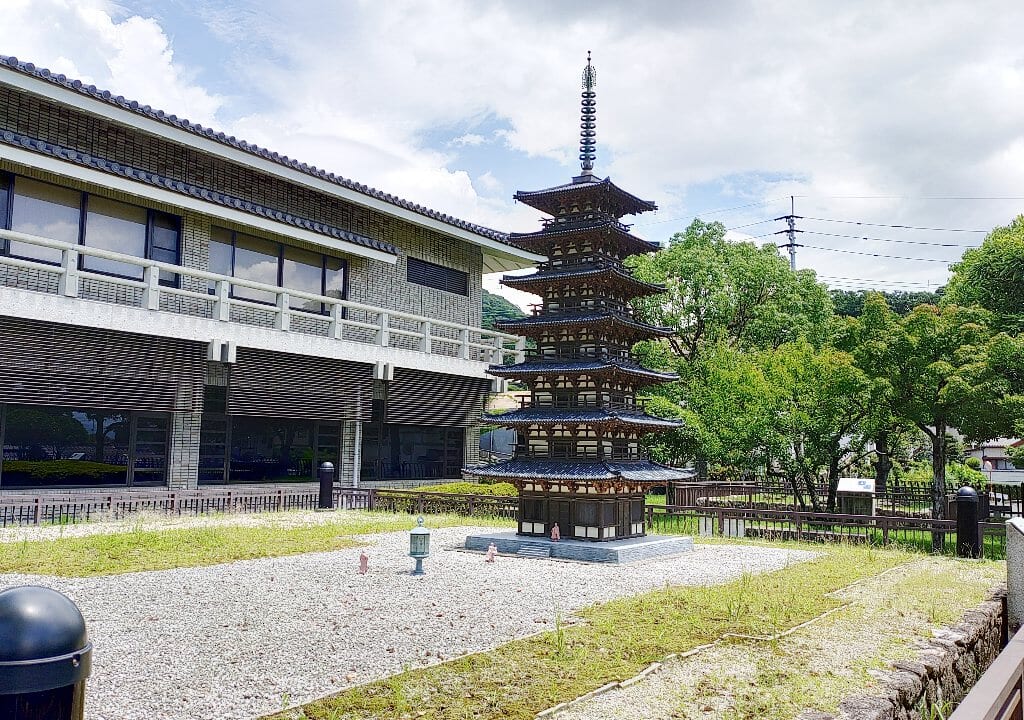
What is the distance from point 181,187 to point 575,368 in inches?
459

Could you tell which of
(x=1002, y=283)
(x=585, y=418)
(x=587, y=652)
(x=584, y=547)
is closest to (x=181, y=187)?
(x=585, y=418)

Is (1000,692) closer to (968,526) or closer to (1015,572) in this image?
(1015,572)

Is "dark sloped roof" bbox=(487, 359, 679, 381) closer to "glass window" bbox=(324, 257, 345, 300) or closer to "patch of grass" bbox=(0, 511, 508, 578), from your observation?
"patch of grass" bbox=(0, 511, 508, 578)

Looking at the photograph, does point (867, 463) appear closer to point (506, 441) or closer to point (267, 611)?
point (506, 441)

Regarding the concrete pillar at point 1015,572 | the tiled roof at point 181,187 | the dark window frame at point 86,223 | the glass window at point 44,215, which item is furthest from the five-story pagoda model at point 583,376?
the glass window at point 44,215

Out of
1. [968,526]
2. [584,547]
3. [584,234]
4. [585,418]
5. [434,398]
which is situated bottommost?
[584,547]

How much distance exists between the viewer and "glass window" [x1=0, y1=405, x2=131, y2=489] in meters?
19.6

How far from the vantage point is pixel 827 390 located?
2538 centimetres

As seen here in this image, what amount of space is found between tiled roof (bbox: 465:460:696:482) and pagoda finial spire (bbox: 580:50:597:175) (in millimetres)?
7399

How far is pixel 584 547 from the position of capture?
17.0m

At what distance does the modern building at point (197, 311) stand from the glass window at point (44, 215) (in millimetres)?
36

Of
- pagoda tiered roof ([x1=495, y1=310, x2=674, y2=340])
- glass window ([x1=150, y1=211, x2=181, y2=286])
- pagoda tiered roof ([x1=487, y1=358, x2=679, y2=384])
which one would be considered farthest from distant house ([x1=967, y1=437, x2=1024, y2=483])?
glass window ([x1=150, y1=211, x2=181, y2=286])

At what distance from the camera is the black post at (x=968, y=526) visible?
18.3 m

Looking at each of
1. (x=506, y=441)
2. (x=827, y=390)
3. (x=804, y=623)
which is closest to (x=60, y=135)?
(x=804, y=623)
